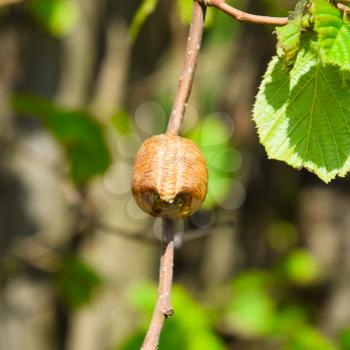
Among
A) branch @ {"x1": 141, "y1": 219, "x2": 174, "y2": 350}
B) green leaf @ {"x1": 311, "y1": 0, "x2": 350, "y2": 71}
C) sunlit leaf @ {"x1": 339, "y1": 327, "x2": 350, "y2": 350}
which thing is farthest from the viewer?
sunlit leaf @ {"x1": 339, "y1": 327, "x2": 350, "y2": 350}

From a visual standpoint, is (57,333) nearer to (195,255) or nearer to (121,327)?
(121,327)

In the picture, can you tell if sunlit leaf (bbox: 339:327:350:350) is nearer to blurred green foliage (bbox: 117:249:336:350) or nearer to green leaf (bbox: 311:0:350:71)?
blurred green foliage (bbox: 117:249:336:350)

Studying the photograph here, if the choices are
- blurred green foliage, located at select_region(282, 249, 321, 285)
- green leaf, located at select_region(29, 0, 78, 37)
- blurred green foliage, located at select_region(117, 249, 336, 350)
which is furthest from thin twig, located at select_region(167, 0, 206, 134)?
blurred green foliage, located at select_region(282, 249, 321, 285)

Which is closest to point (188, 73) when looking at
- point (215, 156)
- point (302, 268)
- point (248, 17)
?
point (248, 17)

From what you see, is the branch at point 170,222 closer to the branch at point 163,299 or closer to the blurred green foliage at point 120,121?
the branch at point 163,299

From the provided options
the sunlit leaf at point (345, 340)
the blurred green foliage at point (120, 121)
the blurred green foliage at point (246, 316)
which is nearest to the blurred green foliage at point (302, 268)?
the blurred green foliage at point (246, 316)

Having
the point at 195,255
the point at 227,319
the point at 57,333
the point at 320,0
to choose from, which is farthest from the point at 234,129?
the point at 320,0
